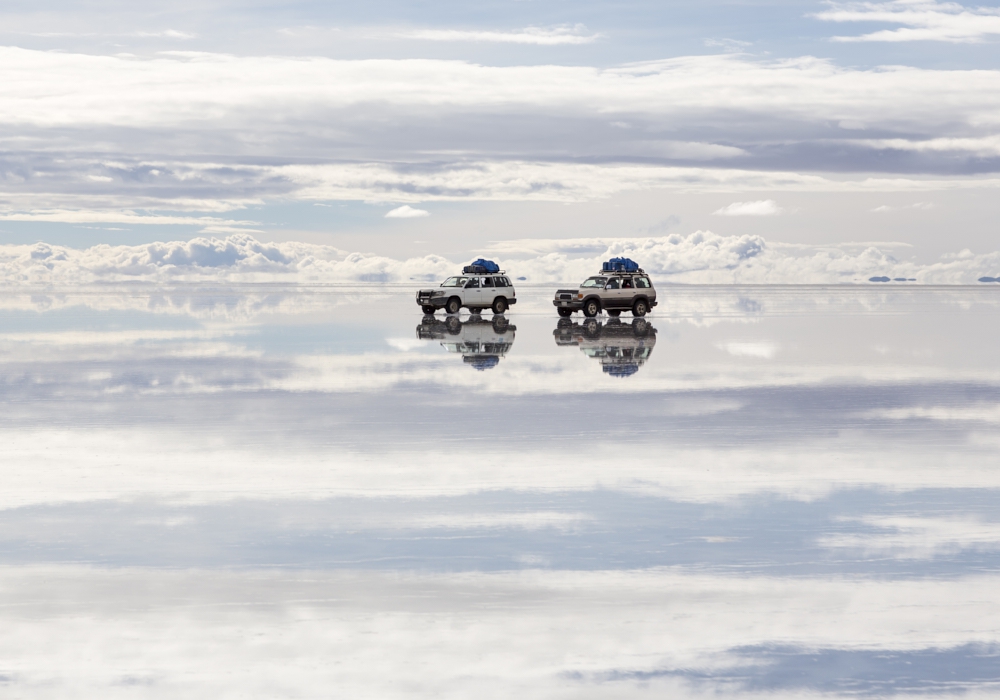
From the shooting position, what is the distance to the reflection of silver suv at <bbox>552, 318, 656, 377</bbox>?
26.4 metres

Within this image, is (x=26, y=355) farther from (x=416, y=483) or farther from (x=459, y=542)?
(x=459, y=542)

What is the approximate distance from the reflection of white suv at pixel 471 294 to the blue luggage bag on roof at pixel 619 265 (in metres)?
4.96

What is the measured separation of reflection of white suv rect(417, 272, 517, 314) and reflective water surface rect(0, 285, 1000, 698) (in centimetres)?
3262

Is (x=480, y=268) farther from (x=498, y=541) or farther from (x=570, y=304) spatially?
(x=498, y=541)

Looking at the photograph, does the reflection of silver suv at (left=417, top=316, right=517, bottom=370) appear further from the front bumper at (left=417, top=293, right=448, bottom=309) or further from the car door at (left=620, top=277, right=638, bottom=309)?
the car door at (left=620, top=277, right=638, bottom=309)

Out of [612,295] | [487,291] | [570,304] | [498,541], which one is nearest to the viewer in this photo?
[498,541]

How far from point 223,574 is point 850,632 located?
14.4 feet

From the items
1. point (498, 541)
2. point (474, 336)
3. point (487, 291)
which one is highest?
A: point (487, 291)

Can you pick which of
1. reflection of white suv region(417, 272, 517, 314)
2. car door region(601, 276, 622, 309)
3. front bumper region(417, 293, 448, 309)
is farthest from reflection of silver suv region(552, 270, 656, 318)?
front bumper region(417, 293, 448, 309)

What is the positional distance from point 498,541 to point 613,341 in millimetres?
26531

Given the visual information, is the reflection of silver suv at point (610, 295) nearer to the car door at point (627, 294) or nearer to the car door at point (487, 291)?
the car door at point (627, 294)

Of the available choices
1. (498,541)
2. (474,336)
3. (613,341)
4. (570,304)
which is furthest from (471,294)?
(498,541)

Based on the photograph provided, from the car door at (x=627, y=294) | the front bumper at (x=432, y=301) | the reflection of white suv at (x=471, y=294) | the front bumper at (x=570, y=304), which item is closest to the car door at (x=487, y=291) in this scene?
the reflection of white suv at (x=471, y=294)

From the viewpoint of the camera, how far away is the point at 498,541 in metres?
9.12
